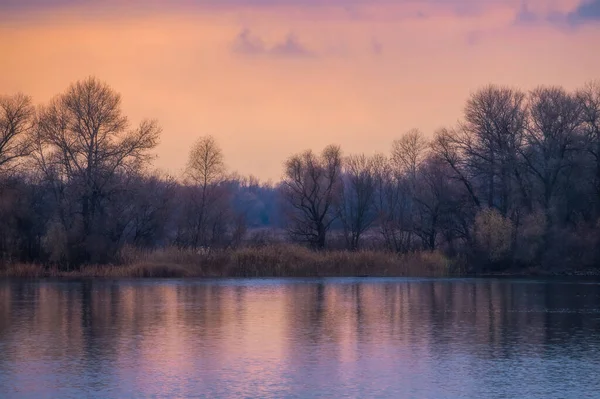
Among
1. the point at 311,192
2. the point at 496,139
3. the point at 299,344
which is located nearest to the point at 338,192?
the point at 311,192

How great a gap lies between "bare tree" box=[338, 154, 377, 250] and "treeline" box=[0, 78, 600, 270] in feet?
1.77

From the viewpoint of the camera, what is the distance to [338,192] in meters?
70.0

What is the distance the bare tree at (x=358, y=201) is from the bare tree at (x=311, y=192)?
260cm

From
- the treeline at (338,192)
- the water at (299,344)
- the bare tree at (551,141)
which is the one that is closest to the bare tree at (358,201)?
the treeline at (338,192)

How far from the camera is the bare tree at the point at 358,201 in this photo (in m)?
74.1

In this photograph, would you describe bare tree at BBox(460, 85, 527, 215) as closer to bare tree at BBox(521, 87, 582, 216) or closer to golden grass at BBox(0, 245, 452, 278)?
bare tree at BBox(521, 87, 582, 216)

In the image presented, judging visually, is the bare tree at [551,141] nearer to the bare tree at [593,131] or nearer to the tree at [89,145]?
the bare tree at [593,131]

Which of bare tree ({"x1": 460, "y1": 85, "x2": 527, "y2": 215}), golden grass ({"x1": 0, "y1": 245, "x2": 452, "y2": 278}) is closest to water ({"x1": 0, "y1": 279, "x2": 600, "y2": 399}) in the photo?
golden grass ({"x1": 0, "y1": 245, "x2": 452, "y2": 278})

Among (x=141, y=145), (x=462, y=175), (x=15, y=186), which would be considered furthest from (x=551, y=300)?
(x=15, y=186)

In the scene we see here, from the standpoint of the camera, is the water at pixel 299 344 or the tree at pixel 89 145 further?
the tree at pixel 89 145

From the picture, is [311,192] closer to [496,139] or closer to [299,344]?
[496,139]

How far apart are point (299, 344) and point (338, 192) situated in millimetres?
47890

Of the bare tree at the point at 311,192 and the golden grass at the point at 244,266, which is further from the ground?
the bare tree at the point at 311,192

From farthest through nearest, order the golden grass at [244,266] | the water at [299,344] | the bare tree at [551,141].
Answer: the bare tree at [551,141] → the golden grass at [244,266] → the water at [299,344]
